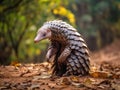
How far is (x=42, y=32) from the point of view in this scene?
531 centimetres

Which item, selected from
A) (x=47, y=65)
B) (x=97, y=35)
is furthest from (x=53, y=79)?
(x=97, y=35)

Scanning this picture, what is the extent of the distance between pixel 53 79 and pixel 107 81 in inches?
29.4

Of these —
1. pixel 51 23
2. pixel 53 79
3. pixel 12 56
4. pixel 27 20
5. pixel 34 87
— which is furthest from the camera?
pixel 12 56

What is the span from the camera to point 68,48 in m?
5.25

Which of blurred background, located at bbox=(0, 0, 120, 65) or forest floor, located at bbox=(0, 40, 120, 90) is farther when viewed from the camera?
blurred background, located at bbox=(0, 0, 120, 65)

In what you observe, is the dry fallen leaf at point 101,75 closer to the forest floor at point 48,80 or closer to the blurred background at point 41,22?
the forest floor at point 48,80

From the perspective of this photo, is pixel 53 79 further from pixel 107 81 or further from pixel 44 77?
pixel 107 81

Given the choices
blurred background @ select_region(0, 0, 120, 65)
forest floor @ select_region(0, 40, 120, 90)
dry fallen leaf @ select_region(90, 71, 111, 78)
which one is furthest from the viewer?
blurred background @ select_region(0, 0, 120, 65)

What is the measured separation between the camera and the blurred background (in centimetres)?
1147

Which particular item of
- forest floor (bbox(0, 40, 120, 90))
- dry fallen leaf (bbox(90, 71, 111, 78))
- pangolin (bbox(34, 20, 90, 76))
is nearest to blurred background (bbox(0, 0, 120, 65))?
forest floor (bbox(0, 40, 120, 90))

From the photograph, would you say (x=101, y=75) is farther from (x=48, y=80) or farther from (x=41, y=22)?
(x=41, y=22)

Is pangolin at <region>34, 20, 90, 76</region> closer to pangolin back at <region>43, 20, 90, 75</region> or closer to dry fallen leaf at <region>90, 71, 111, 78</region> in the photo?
pangolin back at <region>43, 20, 90, 75</region>

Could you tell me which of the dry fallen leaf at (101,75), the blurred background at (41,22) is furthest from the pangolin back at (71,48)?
the blurred background at (41,22)

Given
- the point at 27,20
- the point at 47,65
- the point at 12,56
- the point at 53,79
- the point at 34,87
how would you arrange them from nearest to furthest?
the point at 34,87
the point at 53,79
the point at 47,65
the point at 27,20
the point at 12,56
